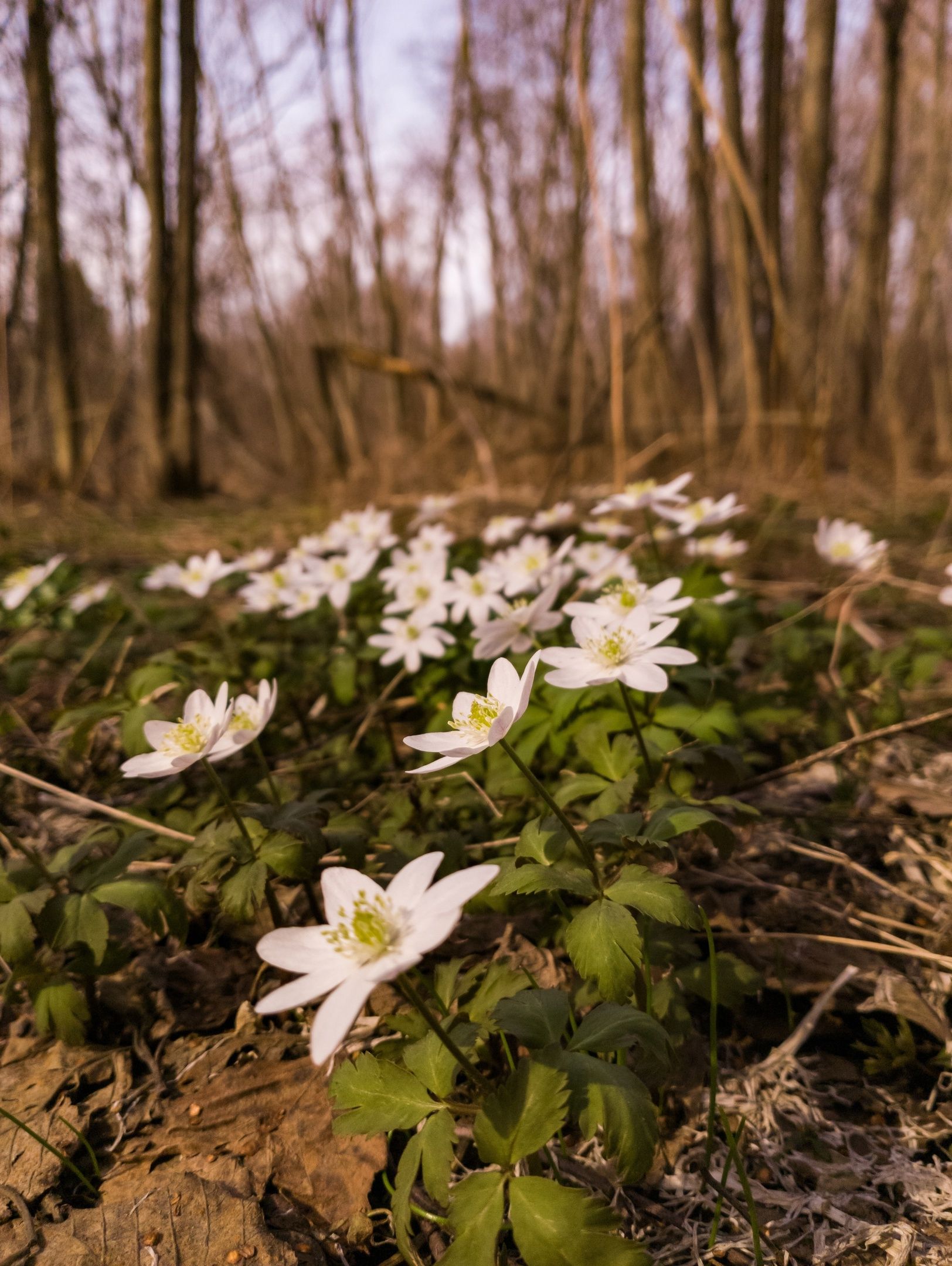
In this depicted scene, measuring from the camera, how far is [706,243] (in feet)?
28.1

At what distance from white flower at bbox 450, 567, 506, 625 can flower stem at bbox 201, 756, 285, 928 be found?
3.13 ft

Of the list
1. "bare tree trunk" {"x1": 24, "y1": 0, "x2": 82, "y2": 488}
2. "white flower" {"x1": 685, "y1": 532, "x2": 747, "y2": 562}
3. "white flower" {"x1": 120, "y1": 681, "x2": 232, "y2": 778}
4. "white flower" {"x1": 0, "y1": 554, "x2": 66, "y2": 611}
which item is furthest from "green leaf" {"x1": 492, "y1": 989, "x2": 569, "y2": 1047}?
"bare tree trunk" {"x1": 24, "y1": 0, "x2": 82, "y2": 488}

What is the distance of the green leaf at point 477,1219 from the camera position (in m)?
0.98

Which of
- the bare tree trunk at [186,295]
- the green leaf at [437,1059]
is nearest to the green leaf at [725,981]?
the green leaf at [437,1059]

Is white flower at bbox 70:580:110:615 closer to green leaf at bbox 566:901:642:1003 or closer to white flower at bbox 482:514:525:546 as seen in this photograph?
white flower at bbox 482:514:525:546

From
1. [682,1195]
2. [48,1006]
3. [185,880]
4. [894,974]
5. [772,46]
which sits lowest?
[682,1195]

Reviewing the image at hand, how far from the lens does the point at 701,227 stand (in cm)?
847

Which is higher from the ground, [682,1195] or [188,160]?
[188,160]

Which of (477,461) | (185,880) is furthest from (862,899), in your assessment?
(477,461)

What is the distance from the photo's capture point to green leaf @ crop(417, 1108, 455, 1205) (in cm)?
105

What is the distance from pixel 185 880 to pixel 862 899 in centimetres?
167

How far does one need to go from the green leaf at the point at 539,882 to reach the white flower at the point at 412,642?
115 cm

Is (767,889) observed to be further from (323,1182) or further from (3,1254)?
(3,1254)

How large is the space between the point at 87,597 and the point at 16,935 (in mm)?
1842
